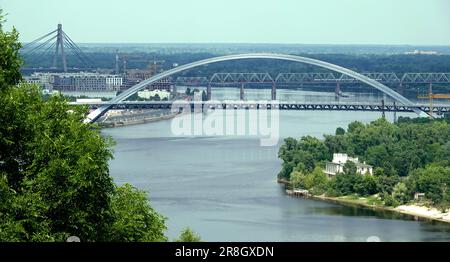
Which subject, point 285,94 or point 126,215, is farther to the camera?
point 285,94

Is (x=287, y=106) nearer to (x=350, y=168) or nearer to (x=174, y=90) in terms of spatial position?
(x=174, y=90)

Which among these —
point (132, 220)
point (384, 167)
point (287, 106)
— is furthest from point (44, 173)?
point (287, 106)

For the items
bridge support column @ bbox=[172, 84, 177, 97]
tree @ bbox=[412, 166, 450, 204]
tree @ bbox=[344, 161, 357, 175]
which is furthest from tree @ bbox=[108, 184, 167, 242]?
bridge support column @ bbox=[172, 84, 177, 97]

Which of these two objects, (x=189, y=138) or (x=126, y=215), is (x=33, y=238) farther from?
(x=189, y=138)

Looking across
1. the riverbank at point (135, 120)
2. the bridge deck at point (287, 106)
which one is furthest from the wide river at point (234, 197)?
the riverbank at point (135, 120)

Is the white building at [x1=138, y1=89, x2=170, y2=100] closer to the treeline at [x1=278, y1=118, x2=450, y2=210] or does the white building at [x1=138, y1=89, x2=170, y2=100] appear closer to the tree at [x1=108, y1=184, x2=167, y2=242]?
the treeline at [x1=278, y1=118, x2=450, y2=210]

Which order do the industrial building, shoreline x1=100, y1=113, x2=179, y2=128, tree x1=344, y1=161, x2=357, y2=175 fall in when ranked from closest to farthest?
1. tree x1=344, y1=161, x2=357, y2=175
2. shoreline x1=100, y1=113, x2=179, y2=128
3. the industrial building
